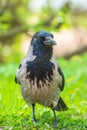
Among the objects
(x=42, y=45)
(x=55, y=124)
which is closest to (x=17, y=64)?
(x=42, y=45)

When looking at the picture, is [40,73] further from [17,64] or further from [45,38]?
[17,64]

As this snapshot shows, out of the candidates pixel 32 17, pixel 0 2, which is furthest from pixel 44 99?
pixel 32 17

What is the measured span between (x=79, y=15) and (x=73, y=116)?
13326 mm

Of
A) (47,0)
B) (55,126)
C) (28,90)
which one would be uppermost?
(47,0)

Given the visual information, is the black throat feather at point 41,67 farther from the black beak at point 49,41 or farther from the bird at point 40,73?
the black beak at point 49,41

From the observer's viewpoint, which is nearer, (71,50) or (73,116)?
(73,116)

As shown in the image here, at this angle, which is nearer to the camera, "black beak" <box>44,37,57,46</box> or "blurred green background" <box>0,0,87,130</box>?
"black beak" <box>44,37,57,46</box>

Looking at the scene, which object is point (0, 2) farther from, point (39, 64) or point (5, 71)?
point (39, 64)

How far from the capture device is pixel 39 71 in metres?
6.54

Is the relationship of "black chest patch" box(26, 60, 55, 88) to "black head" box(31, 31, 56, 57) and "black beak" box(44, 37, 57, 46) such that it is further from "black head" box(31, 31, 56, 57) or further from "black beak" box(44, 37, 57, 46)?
"black beak" box(44, 37, 57, 46)

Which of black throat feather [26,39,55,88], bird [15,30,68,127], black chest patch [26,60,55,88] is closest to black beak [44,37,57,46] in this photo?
bird [15,30,68,127]

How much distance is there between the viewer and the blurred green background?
261 inches

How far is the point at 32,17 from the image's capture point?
19.3m

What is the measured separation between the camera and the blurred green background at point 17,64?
6625 millimetres
